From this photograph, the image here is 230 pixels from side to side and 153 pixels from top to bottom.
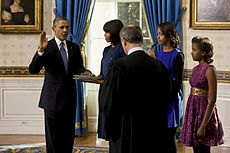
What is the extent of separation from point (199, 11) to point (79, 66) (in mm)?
2391

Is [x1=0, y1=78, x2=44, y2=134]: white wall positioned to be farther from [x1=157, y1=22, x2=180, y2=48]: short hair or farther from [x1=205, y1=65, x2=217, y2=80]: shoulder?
[x1=205, y1=65, x2=217, y2=80]: shoulder

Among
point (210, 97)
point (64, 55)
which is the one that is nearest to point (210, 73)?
point (210, 97)

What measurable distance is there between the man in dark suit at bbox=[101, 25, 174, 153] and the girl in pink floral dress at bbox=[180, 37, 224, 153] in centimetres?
71

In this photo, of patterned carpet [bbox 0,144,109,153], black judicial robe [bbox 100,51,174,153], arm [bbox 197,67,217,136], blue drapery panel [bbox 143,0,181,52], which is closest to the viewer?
black judicial robe [bbox 100,51,174,153]

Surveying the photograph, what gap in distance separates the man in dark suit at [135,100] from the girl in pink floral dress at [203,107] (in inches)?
28.1

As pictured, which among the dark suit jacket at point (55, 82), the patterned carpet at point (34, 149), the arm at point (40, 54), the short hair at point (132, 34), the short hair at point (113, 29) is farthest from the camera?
the patterned carpet at point (34, 149)

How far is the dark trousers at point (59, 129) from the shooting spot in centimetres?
380

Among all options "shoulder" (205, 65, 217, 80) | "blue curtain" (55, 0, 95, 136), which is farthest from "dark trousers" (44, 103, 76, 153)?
"blue curtain" (55, 0, 95, 136)

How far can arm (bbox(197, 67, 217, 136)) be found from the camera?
126 inches

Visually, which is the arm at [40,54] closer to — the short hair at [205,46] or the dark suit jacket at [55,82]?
the dark suit jacket at [55,82]

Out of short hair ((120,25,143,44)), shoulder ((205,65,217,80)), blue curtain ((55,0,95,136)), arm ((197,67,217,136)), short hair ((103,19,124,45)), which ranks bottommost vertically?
arm ((197,67,217,136))

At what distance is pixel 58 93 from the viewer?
12.4 feet

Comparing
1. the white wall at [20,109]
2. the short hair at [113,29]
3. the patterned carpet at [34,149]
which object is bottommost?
the patterned carpet at [34,149]

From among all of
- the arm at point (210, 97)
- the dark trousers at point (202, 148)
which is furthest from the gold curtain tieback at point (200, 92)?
the dark trousers at point (202, 148)
